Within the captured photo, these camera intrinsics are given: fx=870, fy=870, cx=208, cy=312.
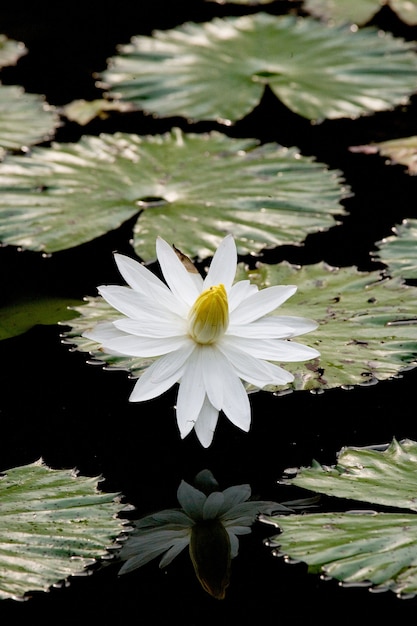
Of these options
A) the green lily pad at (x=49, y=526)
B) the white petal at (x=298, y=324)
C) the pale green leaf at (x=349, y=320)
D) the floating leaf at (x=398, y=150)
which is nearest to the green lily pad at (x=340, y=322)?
the pale green leaf at (x=349, y=320)

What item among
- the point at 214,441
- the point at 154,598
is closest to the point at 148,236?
the point at 214,441

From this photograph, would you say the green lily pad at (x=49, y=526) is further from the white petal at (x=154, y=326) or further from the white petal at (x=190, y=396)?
the white petal at (x=154, y=326)

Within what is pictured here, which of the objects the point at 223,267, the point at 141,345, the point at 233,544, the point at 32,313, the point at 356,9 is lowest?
the point at 233,544

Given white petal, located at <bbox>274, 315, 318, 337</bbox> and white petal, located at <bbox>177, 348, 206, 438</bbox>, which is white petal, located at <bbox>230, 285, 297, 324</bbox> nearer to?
white petal, located at <bbox>274, 315, 318, 337</bbox>

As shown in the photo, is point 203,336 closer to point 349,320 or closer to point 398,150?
point 349,320

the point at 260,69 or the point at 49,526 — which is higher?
the point at 260,69

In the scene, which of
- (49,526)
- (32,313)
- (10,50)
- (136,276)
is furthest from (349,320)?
(10,50)

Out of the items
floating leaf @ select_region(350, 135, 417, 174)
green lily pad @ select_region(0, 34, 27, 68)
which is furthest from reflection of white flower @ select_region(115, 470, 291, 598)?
green lily pad @ select_region(0, 34, 27, 68)
